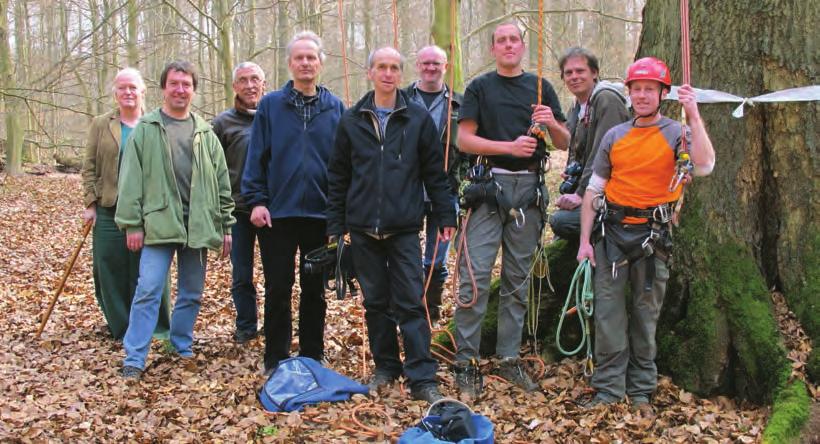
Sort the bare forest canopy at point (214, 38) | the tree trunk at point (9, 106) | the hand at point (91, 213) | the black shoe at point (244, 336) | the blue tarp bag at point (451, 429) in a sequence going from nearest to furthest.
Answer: the blue tarp bag at point (451, 429) → the hand at point (91, 213) → the black shoe at point (244, 336) → the bare forest canopy at point (214, 38) → the tree trunk at point (9, 106)

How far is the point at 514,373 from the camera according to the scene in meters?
4.78

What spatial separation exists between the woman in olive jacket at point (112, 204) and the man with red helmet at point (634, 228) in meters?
3.76

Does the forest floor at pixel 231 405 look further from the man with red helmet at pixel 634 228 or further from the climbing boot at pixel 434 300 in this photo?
the climbing boot at pixel 434 300

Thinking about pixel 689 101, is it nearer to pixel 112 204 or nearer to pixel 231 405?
pixel 231 405

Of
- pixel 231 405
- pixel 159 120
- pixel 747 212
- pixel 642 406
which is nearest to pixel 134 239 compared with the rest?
pixel 159 120

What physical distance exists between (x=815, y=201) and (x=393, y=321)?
2.74m

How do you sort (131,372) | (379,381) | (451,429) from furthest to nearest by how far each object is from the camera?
(131,372) < (379,381) < (451,429)

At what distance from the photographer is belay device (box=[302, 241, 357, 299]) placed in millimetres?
4711

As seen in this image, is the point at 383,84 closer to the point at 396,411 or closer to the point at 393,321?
the point at 393,321

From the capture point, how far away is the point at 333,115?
5.01m

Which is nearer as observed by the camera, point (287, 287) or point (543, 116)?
point (543, 116)

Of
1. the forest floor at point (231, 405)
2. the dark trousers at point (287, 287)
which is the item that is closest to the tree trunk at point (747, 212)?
the forest floor at point (231, 405)

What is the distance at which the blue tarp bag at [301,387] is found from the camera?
4.40 meters

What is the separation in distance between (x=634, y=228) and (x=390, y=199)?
1.48 m
